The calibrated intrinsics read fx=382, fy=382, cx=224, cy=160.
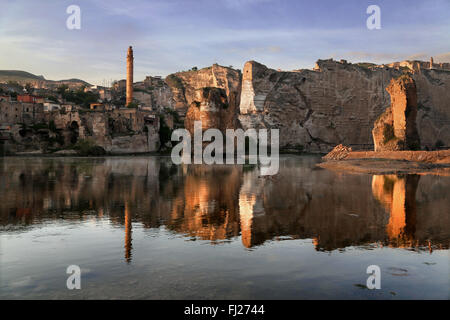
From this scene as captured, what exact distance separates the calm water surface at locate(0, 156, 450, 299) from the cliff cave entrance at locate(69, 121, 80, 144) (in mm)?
64520

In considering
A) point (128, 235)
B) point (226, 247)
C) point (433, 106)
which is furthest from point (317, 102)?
point (226, 247)

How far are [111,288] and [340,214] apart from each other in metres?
7.74

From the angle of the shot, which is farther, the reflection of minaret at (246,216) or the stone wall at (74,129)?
the stone wall at (74,129)

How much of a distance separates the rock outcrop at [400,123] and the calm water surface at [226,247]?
30.5 metres

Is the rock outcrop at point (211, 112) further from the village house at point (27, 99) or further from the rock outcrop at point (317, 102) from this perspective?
the village house at point (27, 99)

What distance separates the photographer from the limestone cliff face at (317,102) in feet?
335

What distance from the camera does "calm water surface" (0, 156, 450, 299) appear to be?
5.45 meters

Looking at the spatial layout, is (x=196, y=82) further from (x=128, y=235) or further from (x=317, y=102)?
(x=128, y=235)

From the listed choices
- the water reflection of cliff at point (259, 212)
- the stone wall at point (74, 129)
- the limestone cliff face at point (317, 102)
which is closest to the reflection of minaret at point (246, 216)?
the water reflection of cliff at point (259, 212)

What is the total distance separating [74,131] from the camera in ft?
249

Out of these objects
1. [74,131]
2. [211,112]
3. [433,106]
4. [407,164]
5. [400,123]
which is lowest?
[407,164]

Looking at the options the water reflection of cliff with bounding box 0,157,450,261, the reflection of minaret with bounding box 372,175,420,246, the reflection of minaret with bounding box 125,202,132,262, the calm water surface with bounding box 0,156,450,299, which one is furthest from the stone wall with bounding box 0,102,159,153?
the reflection of minaret with bounding box 125,202,132,262

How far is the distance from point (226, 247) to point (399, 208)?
7.37 metres
